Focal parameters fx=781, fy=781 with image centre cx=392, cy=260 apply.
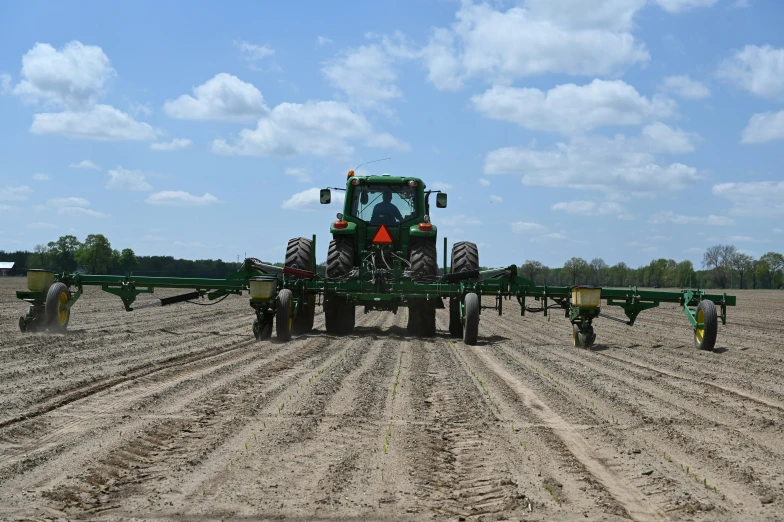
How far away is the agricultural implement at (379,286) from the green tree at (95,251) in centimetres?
6753

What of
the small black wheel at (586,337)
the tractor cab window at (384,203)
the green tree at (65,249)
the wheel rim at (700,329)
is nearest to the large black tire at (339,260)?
A: the tractor cab window at (384,203)

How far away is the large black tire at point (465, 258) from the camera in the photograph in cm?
1292

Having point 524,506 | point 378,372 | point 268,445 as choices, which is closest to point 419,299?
point 378,372

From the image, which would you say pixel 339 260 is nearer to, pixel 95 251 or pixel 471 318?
pixel 471 318

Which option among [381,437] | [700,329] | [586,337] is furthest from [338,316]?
[381,437]

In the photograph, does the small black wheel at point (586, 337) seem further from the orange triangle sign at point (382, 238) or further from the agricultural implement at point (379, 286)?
the orange triangle sign at point (382, 238)

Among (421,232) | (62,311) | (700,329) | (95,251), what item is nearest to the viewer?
(700,329)

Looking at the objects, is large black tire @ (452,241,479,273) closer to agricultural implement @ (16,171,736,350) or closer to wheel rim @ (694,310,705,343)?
agricultural implement @ (16,171,736,350)

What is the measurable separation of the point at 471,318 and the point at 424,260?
169 cm

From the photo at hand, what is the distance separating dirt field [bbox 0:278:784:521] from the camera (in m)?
3.64

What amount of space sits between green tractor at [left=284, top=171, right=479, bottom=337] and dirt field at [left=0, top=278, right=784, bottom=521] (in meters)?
2.69

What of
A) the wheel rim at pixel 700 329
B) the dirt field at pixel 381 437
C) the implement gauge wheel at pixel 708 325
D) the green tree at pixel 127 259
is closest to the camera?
the dirt field at pixel 381 437

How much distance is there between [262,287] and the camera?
36.3 feet

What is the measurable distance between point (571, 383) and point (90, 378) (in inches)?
176
